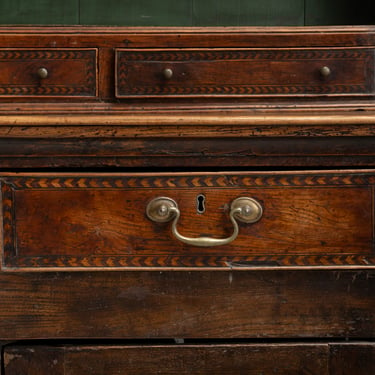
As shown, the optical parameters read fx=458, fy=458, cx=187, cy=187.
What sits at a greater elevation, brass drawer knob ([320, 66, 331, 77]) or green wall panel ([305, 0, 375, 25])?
green wall panel ([305, 0, 375, 25])

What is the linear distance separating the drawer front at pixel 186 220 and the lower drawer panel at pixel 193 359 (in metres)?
0.13

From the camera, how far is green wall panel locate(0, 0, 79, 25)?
1.14 m

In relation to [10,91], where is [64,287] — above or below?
below

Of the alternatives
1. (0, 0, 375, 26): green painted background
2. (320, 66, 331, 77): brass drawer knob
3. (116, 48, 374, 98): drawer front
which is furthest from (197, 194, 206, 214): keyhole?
(0, 0, 375, 26): green painted background

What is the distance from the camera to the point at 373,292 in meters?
0.67

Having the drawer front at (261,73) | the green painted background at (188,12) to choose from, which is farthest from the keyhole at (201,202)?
the green painted background at (188,12)

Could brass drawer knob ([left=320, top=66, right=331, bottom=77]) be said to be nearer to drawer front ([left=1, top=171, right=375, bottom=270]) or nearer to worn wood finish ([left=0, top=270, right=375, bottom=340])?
drawer front ([left=1, top=171, right=375, bottom=270])

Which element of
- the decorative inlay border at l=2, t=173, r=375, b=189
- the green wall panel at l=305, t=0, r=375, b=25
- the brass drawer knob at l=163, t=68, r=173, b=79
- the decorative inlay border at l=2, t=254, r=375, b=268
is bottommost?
the decorative inlay border at l=2, t=254, r=375, b=268

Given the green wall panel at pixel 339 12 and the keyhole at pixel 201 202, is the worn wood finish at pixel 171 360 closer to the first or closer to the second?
the keyhole at pixel 201 202

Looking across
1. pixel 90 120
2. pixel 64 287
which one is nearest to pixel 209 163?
pixel 90 120

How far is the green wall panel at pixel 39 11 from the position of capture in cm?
114

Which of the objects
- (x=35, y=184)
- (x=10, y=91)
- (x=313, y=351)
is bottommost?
(x=313, y=351)

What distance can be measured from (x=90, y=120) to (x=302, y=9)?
0.76 metres

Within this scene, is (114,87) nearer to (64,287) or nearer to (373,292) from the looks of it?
A: (64,287)
